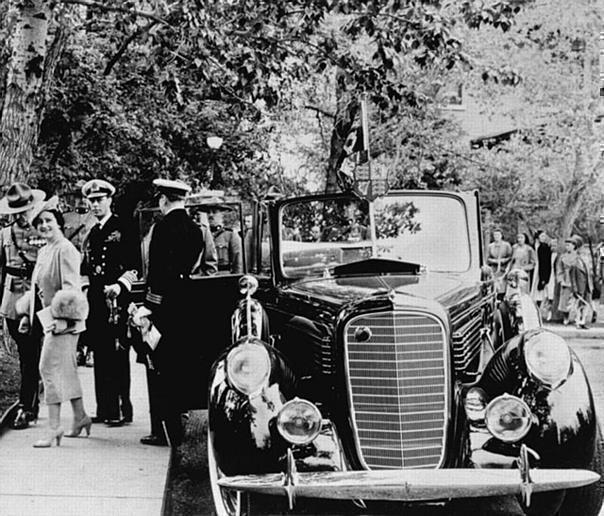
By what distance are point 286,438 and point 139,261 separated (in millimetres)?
3491

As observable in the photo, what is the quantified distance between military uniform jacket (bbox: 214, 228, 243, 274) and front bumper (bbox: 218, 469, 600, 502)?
577 cm

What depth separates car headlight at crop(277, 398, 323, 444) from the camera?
4.81 meters

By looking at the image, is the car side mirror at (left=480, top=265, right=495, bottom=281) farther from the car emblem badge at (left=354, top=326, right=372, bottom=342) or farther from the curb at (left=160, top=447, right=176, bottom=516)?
the curb at (left=160, top=447, right=176, bottom=516)

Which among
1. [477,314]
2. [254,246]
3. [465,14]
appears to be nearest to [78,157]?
[465,14]

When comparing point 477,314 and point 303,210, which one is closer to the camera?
point 477,314

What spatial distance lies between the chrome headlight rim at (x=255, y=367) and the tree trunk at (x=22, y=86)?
5461 mm

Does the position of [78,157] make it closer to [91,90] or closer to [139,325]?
[91,90]

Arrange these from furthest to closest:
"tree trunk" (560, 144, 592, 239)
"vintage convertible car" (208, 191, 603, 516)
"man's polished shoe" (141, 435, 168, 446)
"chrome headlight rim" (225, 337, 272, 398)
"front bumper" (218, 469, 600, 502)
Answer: "tree trunk" (560, 144, 592, 239), "man's polished shoe" (141, 435, 168, 446), "chrome headlight rim" (225, 337, 272, 398), "vintage convertible car" (208, 191, 603, 516), "front bumper" (218, 469, 600, 502)

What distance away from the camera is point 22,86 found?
31.2 feet

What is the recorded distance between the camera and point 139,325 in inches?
261

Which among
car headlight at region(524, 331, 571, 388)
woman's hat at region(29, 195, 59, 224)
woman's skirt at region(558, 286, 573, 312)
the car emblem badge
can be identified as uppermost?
woman's hat at region(29, 195, 59, 224)

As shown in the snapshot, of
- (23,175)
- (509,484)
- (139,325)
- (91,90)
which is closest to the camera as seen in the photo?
(509,484)

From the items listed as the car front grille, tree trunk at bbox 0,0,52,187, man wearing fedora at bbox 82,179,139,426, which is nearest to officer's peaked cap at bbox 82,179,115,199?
man wearing fedora at bbox 82,179,139,426

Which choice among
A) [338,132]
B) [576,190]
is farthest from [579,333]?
[338,132]
